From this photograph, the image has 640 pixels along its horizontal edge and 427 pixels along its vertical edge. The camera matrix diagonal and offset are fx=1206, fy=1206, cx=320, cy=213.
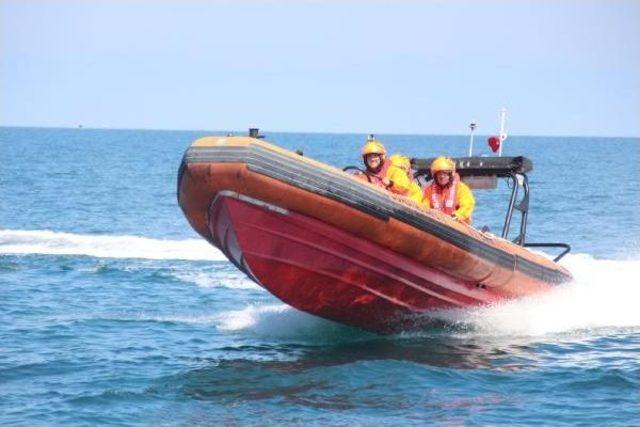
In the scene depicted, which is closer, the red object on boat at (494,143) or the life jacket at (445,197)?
the life jacket at (445,197)

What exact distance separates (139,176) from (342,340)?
42.6m

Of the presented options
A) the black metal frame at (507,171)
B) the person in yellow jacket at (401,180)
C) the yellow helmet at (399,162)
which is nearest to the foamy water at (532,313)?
the black metal frame at (507,171)

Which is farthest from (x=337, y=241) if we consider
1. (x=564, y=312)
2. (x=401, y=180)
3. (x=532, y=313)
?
(x=564, y=312)

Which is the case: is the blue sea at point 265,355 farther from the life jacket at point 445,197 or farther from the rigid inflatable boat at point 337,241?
the life jacket at point 445,197

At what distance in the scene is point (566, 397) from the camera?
1020 centimetres

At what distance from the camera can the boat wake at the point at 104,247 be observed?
2038 cm

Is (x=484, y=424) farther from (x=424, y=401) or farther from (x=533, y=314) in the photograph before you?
(x=533, y=314)

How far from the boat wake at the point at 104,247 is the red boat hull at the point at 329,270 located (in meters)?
8.16

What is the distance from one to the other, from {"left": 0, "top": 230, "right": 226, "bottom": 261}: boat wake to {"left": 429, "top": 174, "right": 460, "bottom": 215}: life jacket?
7.98 m

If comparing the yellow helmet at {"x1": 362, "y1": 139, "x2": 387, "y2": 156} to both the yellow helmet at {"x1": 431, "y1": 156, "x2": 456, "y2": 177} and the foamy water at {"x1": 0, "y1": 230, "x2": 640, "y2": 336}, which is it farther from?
the foamy water at {"x1": 0, "y1": 230, "x2": 640, "y2": 336}

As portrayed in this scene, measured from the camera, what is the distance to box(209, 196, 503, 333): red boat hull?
435 inches

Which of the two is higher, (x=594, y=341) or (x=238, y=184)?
(x=238, y=184)

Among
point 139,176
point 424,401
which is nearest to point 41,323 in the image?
point 424,401

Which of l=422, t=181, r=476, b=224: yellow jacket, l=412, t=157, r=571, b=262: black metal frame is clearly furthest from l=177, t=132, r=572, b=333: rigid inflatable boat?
l=412, t=157, r=571, b=262: black metal frame
